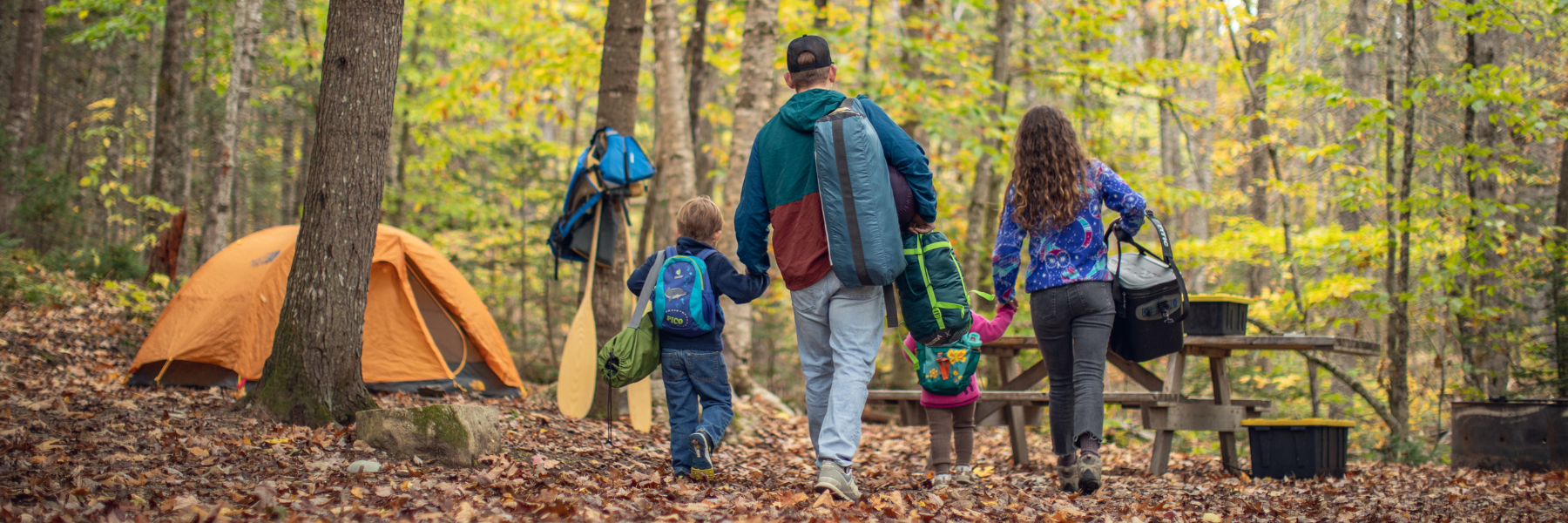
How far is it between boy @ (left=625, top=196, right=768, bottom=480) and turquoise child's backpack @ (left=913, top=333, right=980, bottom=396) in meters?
1.05

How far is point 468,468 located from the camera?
3.87 m

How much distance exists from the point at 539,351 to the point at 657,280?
11906mm

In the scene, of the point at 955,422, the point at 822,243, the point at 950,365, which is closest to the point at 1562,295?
the point at 955,422

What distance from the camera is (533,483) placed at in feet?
12.0

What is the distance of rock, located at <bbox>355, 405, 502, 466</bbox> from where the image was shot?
390 centimetres

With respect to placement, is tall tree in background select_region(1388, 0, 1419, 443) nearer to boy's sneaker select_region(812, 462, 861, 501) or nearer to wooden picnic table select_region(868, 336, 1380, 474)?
wooden picnic table select_region(868, 336, 1380, 474)

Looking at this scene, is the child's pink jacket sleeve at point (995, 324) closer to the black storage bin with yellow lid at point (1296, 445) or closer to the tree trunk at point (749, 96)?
the black storage bin with yellow lid at point (1296, 445)

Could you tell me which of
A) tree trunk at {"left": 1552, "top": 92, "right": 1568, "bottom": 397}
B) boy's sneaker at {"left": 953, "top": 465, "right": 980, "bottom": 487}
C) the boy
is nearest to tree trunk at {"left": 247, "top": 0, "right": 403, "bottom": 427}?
the boy

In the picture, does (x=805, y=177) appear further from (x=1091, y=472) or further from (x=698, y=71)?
(x=698, y=71)

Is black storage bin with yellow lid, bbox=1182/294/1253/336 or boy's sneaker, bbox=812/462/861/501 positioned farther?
black storage bin with yellow lid, bbox=1182/294/1253/336

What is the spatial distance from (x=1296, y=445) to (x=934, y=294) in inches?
114

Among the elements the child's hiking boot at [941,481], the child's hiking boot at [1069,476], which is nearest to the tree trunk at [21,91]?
the child's hiking boot at [941,481]

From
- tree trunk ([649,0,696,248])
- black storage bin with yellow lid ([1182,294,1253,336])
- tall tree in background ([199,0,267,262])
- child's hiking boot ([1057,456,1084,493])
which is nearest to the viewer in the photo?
child's hiking boot ([1057,456,1084,493])

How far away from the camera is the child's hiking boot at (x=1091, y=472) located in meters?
4.09
